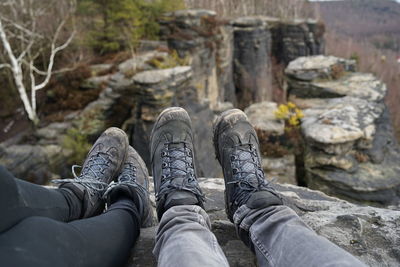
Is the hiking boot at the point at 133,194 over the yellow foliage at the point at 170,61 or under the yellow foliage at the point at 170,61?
under

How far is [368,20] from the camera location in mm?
62219

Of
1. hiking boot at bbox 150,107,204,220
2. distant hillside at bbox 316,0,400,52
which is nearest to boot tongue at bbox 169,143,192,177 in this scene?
hiking boot at bbox 150,107,204,220

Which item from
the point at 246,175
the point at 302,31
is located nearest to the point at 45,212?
the point at 246,175

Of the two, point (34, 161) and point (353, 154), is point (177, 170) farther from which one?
point (34, 161)

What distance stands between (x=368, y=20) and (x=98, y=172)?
73518mm

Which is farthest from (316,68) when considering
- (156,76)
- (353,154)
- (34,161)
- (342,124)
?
(34,161)

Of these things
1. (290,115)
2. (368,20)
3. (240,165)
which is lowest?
(290,115)

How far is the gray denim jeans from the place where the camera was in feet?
3.50

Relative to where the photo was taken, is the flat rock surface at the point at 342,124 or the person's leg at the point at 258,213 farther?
the flat rock surface at the point at 342,124

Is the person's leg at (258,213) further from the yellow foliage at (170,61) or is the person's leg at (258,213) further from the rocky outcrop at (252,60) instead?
the rocky outcrop at (252,60)

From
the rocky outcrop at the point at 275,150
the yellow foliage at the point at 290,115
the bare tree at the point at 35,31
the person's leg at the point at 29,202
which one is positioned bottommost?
the rocky outcrop at the point at 275,150

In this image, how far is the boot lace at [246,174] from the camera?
66.6 inches

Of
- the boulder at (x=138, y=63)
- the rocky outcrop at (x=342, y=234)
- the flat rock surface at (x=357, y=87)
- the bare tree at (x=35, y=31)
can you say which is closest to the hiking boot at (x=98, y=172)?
the rocky outcrop at (x=342, y=234)

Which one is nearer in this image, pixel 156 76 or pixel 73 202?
pixel 73 202
